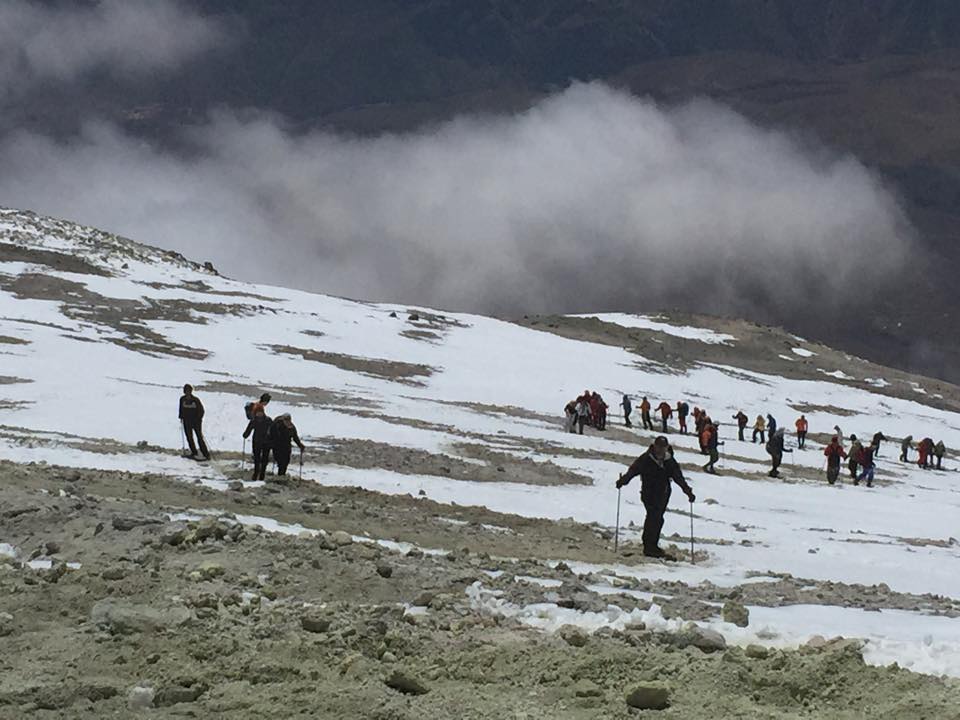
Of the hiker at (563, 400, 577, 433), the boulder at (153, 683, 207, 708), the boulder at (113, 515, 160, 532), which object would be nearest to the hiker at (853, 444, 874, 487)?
the hiker at (563, 400, 577, 433)

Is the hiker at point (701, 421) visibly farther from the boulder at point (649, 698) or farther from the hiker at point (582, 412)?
the boulder at point (649, 698)

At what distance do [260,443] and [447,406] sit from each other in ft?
81.1

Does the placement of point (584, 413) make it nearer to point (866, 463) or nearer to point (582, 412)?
point (582, 412)

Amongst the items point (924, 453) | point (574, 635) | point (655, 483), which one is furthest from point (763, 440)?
point (574, 635)

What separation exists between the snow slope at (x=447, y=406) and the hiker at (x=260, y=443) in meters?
0.85

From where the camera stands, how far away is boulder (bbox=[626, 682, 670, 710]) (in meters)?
7.62

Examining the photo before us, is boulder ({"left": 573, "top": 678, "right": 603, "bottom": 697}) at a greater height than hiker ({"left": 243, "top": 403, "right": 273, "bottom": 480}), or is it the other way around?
hiker ({"left": 243, "top": 403, "right": 273, "bottom": 480})

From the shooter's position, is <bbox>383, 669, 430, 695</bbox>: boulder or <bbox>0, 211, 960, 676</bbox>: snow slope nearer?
<bbox>383, 669, 430, 695</bbox>: boulder

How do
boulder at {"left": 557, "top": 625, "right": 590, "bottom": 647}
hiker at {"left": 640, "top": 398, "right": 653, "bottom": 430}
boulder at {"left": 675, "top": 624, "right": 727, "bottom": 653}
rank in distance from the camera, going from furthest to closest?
hiker at {"left": 640, "top": 398, "right": 653, "bottom": 430} → boulder at {"left": 557, "top": 625, "right": 590, "bottom": 647} → boulder at {"left": 675, "top": 624, "right": 727, "bottom": 653}

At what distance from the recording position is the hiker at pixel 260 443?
21.3m

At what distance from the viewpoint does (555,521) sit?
2167 cm

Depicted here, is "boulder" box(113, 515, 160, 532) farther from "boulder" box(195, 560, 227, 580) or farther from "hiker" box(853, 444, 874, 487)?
"hiker" box(853, 444, 874, 487)

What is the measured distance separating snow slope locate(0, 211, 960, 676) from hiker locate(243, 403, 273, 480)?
85cm

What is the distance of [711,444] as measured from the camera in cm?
3609
